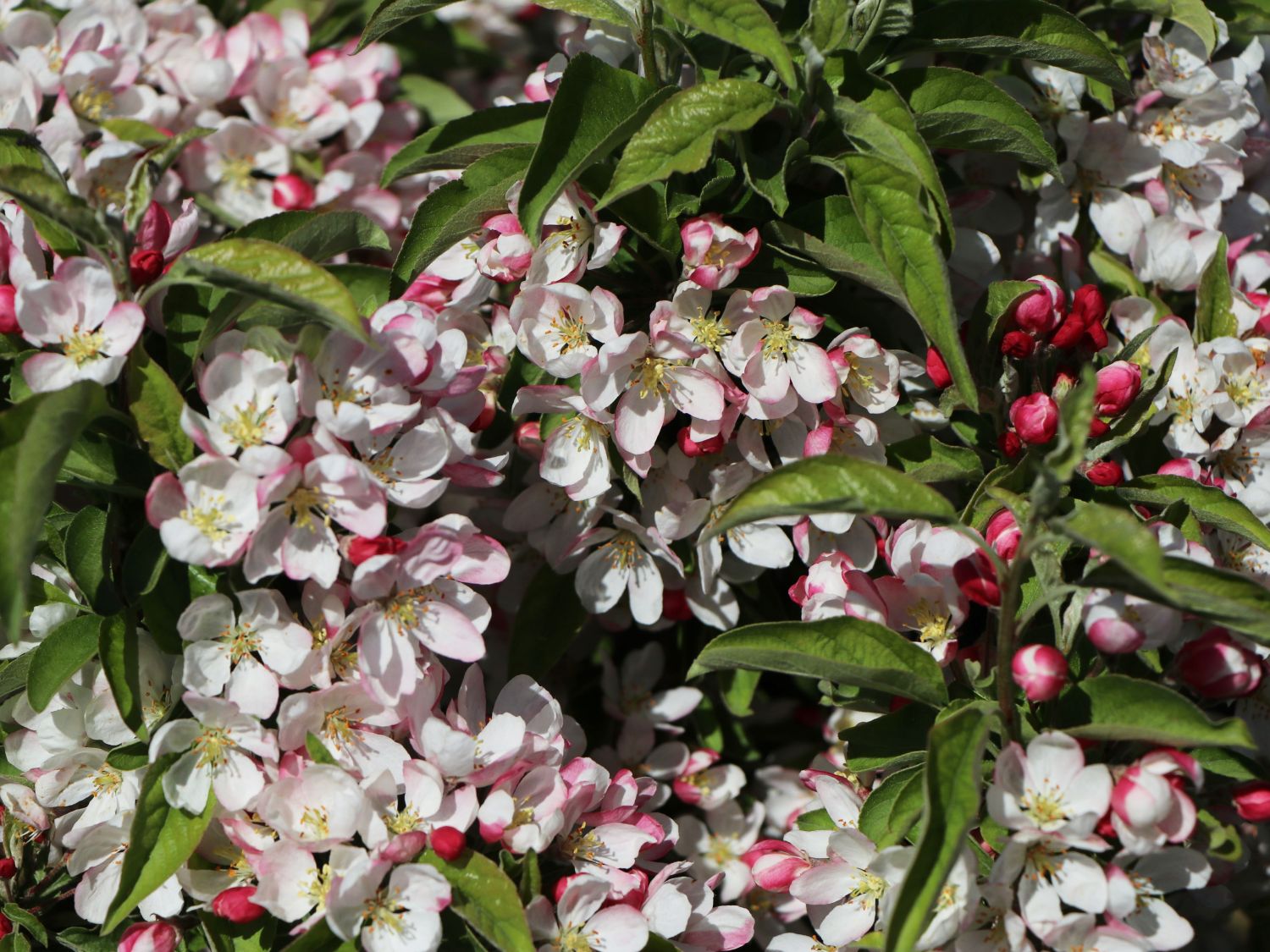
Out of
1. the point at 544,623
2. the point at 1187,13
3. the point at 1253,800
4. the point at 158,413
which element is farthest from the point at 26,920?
the point at 1187,13

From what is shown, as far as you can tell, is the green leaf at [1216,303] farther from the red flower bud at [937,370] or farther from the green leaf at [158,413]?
the green leaf at [158,413]

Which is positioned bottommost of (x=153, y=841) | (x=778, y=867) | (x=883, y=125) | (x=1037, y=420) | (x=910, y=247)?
(x=778, y=867)

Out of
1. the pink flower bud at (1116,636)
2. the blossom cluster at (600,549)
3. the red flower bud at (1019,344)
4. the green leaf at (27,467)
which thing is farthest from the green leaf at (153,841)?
the red flower bud at (1019,344)

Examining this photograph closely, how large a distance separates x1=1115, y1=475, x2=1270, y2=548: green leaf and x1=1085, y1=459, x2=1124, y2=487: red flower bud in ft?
0.13

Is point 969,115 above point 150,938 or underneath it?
above

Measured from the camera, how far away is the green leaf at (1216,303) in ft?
6.33

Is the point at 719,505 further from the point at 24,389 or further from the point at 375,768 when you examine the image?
the point at 24,389

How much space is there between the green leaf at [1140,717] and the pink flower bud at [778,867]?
1.53 feet

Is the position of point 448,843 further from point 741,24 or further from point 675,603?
point 741,24

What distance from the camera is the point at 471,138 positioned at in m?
1.96

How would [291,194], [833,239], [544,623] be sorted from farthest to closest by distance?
1. [291,194]
2. [544,623]
3. [833,239]

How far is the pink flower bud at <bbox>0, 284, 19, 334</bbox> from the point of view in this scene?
1647 millimetres

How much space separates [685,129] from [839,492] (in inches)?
21.2

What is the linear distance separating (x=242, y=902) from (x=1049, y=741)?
1.03 meters
